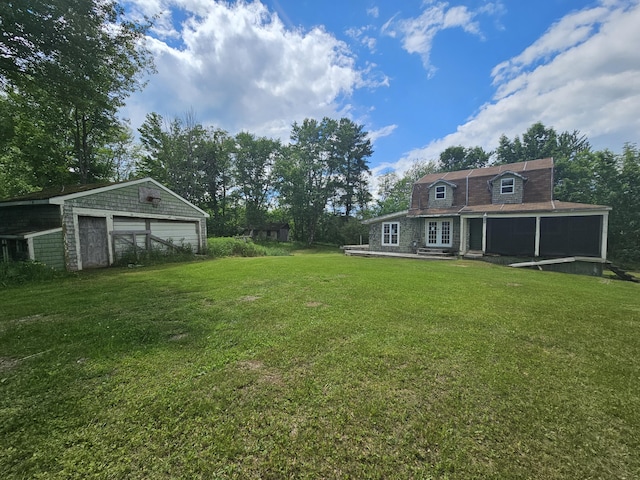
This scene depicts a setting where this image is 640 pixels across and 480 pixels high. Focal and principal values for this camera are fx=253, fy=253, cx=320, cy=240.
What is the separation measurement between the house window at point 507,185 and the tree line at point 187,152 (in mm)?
11835

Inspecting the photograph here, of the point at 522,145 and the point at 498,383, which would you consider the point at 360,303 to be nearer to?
the point at 498,383

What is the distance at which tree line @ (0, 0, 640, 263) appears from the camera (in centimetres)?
748

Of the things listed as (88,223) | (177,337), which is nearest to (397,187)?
(88,223)

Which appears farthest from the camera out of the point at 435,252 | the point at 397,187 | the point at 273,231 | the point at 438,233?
the point at 397,187

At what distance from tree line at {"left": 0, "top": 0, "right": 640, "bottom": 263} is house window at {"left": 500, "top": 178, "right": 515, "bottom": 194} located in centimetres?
1184

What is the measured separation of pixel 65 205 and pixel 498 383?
41.6 feet

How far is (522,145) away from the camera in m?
31.7

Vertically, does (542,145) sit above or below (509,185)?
above

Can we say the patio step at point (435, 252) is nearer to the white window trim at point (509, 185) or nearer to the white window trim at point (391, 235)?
the white window trim at point (391, 235)

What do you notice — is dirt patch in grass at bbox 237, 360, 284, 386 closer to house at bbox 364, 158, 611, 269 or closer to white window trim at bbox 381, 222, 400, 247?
house at bbox 364, 158, 611, 269

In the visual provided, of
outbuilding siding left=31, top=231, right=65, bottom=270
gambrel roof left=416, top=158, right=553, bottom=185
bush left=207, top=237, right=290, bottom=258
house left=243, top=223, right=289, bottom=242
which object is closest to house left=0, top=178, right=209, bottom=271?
outbuilding siding left=31, top=231, right=65, bottom=270

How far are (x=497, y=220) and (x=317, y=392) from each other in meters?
16.7

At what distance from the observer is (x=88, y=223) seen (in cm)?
971

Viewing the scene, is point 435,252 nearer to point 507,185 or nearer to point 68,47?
point 507,185
